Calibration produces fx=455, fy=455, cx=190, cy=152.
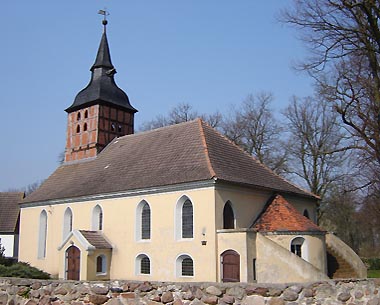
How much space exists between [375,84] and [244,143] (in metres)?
26.0

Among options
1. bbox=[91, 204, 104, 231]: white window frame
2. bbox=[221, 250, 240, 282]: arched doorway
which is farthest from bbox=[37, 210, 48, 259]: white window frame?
bbox=[221, 250, 240, 282]: arched doorway

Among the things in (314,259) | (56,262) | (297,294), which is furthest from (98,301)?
(56,262)

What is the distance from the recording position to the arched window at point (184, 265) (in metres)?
21.9

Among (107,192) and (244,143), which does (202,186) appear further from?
(244,143)

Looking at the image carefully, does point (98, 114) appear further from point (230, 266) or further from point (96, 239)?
point (230, 266)

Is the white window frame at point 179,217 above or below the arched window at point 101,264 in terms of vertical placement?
above

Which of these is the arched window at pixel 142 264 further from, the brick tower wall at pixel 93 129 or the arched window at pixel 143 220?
the brick tower wall at pixel 93 129

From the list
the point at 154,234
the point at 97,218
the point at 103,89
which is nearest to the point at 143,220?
the point at 154,234

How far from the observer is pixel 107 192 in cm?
2575

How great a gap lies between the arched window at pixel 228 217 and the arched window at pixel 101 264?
7.54m

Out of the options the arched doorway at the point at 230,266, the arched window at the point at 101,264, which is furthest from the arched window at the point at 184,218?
the arched window at the point at 101,264

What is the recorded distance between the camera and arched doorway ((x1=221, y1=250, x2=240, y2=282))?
66.9 ft

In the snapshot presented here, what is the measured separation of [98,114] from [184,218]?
13.1 m

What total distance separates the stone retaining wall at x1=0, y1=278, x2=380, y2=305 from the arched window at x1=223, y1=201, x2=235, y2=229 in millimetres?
14234
